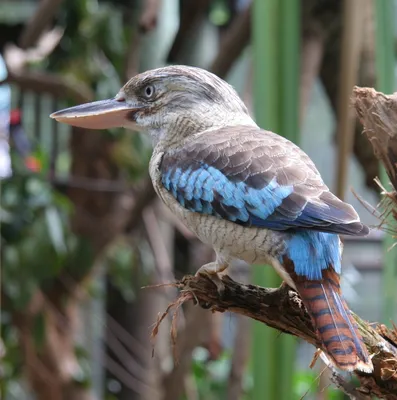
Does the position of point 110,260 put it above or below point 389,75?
below

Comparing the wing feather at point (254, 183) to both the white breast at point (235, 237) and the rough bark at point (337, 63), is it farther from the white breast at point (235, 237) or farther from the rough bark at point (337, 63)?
the rough bark at point (337, 63)

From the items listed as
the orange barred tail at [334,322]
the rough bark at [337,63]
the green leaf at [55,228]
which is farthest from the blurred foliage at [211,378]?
the orange barred tail at [334,322]

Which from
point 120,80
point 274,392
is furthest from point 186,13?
point 274,392

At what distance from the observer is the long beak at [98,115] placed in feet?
4.68

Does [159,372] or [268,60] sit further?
[159,372]

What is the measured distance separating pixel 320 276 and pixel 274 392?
11.8 inches

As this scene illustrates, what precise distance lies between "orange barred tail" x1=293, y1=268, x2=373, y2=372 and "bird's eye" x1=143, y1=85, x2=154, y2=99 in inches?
20.9

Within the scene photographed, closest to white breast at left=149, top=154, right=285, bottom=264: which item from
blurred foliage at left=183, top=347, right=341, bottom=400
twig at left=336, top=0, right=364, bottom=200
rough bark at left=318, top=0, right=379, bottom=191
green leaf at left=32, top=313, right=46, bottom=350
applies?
twig at left=336, top=0, right=364, bottom=200

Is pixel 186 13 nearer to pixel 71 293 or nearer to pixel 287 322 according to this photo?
pixel 71 293

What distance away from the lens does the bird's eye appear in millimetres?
1488

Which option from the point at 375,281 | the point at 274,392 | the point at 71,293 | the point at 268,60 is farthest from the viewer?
the point at 375,281

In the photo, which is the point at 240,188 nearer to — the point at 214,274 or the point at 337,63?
the point at 214,274

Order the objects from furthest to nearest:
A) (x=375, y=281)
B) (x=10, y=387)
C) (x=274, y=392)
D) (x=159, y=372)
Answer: (x=375, y=281), (x=10, y=387), (x=159, y=372), (x=274, y=392)

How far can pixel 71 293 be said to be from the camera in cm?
323
